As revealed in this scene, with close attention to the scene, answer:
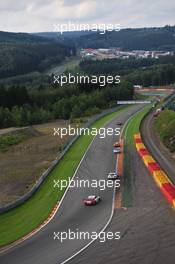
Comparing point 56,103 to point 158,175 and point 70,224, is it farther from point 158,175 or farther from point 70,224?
point 70,224

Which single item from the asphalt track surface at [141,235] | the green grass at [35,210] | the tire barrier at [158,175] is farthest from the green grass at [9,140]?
the asphalt track surface at [141,235]

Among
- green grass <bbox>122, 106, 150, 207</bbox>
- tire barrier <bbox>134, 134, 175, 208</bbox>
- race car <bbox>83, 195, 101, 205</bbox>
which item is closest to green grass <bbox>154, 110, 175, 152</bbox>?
tire barrier <bbox>134, 134, 175, 208</bbox>

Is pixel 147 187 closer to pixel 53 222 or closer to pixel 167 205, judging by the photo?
pixel 167 205

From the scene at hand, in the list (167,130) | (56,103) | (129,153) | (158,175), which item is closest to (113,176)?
(158,175)

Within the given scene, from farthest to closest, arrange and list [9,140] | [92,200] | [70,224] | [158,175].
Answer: [9,140], [158,175], [92,200], [70,224]

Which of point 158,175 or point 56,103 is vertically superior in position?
point 158,175

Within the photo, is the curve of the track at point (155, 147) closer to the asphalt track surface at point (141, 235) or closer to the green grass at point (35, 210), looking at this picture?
the asphalt track surface at point (141, 235)

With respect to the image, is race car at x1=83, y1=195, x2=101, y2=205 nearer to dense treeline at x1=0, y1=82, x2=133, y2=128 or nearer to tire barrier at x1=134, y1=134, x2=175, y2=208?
tire barrier at x1=134, y1=134, x2=175, y2=208

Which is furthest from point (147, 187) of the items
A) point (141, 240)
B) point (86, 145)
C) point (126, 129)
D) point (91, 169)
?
point (126, 129)
